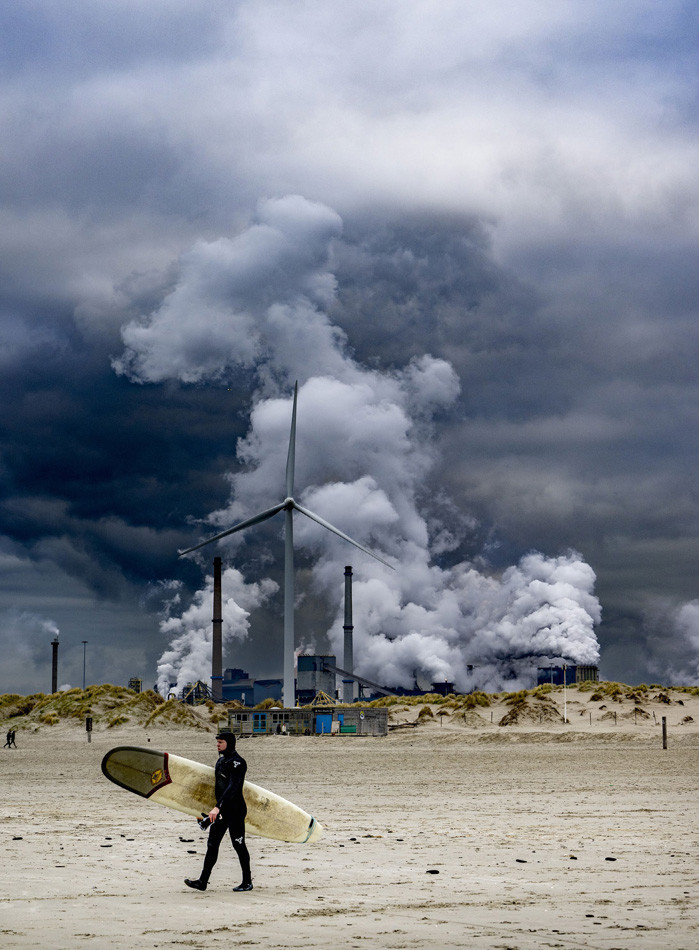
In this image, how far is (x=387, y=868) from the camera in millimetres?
15062

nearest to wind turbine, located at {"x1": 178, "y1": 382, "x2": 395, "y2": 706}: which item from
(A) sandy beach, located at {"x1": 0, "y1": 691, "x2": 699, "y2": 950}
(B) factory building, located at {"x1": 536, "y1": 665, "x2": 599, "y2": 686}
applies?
(A) sandy beach, located at {"x1": 0, "y1": 691, "x2": 699, "y2": 950}

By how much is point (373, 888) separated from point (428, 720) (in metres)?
72.1

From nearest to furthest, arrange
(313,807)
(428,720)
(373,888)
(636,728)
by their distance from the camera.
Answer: (373,888) < (313,807) < (636,728) < (428,720)

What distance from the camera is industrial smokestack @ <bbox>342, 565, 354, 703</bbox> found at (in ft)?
493

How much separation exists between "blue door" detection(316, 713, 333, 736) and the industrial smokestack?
68.9m

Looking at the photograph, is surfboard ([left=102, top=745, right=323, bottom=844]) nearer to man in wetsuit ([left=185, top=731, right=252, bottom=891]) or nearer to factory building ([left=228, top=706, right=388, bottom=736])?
man in wetsuit ([left=185, top=731, right=252, bottom=891])

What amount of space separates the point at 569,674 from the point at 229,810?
542 ft

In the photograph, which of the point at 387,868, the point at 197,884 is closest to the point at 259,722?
the point at 387,868

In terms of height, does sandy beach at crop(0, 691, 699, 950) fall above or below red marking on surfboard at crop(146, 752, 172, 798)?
below

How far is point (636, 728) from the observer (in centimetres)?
6700

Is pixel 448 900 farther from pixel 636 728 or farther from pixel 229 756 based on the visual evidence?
pixel 636 728

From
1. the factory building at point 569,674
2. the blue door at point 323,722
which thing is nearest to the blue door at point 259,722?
the blue door at point 323,722

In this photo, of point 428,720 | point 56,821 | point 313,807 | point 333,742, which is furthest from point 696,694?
point 56,821

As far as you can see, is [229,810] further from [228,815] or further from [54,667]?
[54,667]
